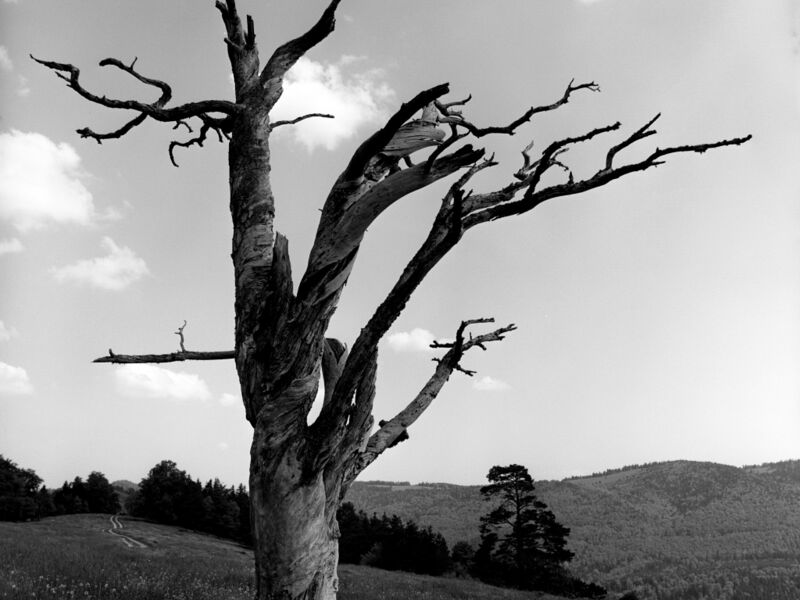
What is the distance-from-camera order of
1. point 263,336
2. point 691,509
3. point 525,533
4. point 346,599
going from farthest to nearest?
1. point 691,509
2. point 525,533
3. point 346,599
4. point 263,336

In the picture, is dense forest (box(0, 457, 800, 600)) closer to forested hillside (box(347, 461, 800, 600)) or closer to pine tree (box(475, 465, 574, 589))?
forested hillside (box(347, 461, 800, 600))

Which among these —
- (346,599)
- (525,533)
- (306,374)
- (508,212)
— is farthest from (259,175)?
(525,533)

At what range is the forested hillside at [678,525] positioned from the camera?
76.8 meters

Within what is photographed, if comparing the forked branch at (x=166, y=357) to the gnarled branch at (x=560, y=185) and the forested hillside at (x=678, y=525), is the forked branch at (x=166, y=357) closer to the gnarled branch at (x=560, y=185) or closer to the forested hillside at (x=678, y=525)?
the gnarled branch at (x=560, y=185)

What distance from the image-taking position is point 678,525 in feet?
462

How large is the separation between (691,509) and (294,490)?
185 metres

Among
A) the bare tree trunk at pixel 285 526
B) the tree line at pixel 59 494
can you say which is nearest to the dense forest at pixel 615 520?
the tree line at pixel 59 494

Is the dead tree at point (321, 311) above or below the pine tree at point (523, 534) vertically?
above

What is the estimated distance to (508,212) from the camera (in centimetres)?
392

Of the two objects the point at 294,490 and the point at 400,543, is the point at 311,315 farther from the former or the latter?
the point at 400,543

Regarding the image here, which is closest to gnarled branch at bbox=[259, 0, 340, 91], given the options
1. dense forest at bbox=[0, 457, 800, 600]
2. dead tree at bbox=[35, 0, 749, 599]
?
dead tree at bbox=[35, 0, 749, 599]

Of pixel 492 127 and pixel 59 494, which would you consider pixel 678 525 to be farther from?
pixel 492 127

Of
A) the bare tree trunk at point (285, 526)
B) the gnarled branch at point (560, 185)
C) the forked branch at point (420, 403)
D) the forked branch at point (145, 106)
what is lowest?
the bare tree trunk at point (285, 526)

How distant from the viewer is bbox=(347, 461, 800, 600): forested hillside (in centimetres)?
7675
